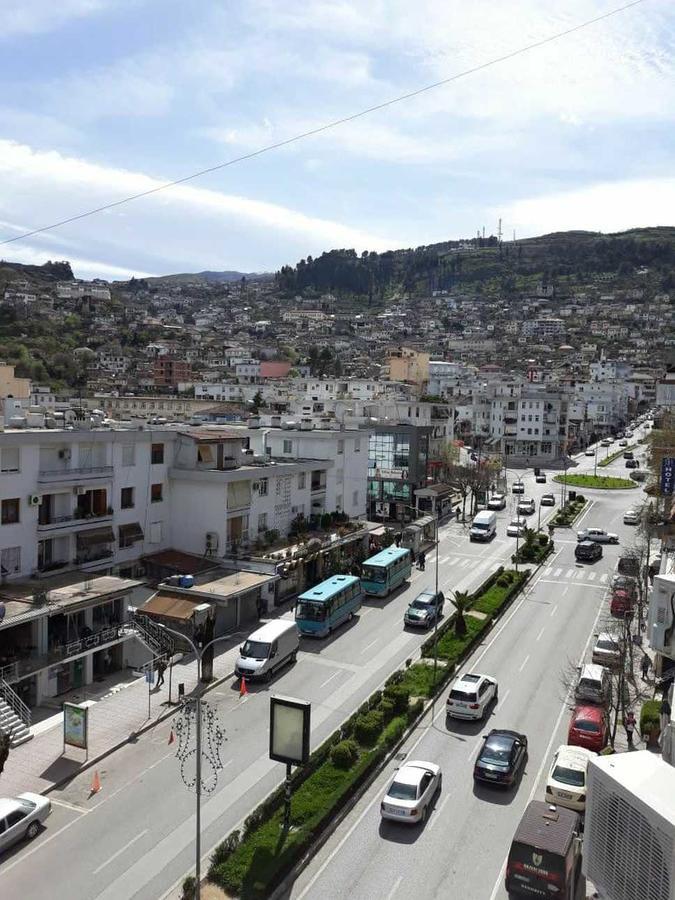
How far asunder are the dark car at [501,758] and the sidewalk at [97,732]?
11.5 m

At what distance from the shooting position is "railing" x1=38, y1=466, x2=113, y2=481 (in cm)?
3238

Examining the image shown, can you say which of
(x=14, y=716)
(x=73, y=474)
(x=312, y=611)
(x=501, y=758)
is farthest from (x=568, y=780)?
(x=73, y=474)

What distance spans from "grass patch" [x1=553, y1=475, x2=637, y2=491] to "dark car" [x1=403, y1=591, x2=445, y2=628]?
178 ft

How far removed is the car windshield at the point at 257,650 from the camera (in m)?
30.6

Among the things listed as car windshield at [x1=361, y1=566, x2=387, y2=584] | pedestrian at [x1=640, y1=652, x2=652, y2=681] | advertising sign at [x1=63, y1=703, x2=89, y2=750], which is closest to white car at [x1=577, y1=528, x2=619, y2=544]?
car windshield at [x1=361, y1=566, x2=387, y2=584]

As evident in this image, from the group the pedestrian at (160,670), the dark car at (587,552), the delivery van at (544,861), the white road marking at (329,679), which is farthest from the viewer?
the dark car at (587,552)

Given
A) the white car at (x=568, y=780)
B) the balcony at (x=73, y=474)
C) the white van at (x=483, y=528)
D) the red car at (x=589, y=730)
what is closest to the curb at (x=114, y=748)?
the balcony at (x=73, y=474)

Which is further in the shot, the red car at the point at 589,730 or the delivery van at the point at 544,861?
the red car at the point at 589,730

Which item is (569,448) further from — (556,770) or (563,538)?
(556,770)

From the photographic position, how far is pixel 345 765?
75.0 ft

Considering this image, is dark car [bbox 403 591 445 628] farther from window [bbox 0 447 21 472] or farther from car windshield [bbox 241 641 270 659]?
window [bbox 0 447 21 472]

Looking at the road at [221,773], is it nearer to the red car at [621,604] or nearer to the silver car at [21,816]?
the silver car at [21,816]

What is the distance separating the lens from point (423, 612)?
3869 cm

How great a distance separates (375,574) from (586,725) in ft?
66.1
